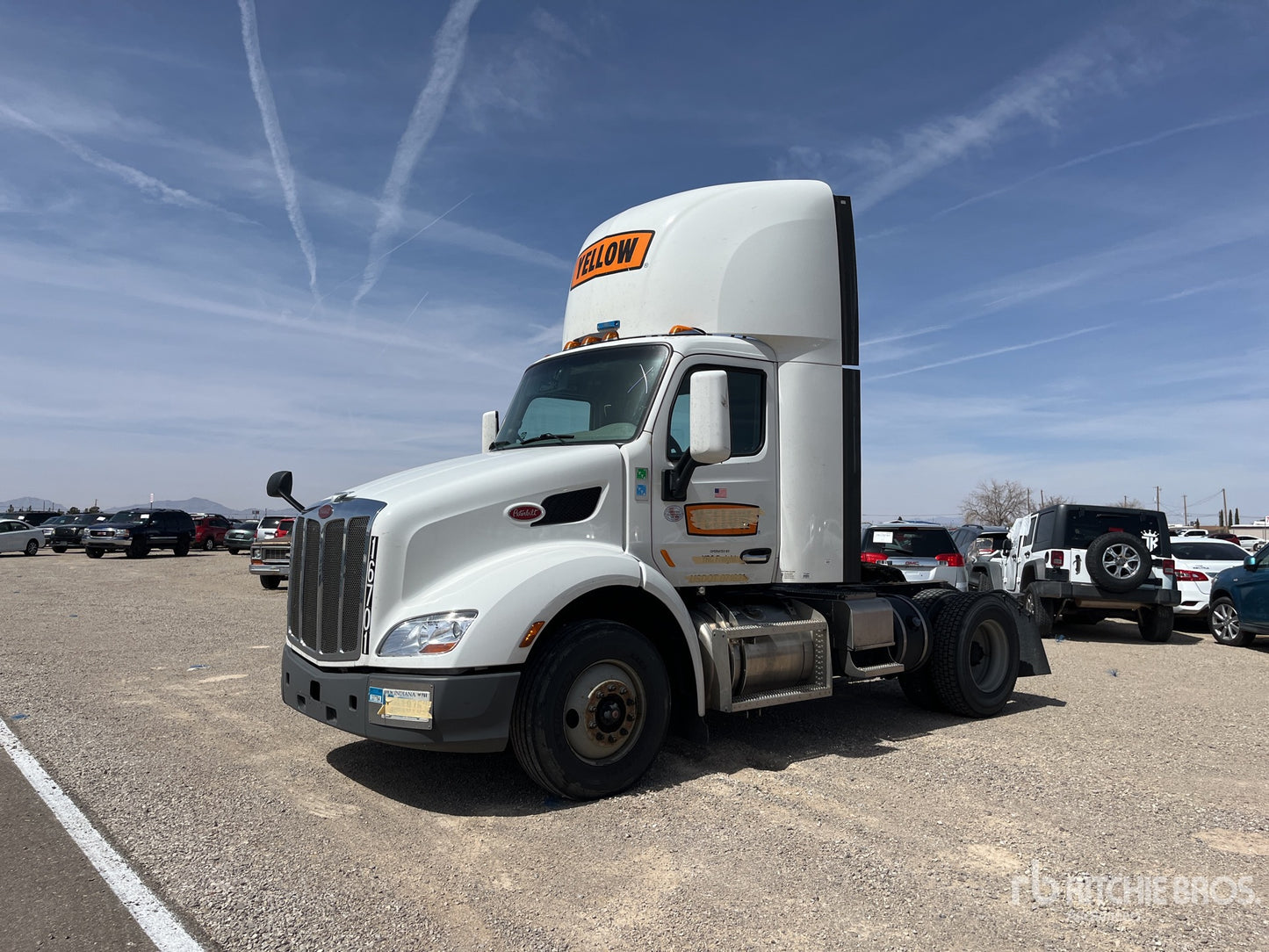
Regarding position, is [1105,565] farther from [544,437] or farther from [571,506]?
[571,506]

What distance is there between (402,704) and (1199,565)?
15307mm

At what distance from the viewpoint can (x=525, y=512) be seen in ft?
16.9

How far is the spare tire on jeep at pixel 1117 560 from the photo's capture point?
11.9 m

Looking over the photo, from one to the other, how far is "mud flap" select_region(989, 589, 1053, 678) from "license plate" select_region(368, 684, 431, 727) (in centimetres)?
528

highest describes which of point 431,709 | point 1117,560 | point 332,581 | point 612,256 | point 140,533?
point 612,256

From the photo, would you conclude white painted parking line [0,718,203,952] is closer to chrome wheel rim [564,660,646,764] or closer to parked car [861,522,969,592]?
chrome wheel rim [564,660,646,764]

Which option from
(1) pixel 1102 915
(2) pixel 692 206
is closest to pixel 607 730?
(1) pixel 1102 915

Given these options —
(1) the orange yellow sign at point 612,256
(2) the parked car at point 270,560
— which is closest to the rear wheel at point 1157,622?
(1) the orange yellow sign at point 612,256

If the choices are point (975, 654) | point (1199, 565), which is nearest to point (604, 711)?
point (975, 654)

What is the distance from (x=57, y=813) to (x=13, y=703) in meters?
3.43

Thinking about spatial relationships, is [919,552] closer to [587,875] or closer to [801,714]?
[801,714]

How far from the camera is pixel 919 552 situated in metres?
13.3

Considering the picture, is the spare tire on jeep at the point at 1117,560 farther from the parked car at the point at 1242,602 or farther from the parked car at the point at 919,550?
the parked car at the point at 919,550

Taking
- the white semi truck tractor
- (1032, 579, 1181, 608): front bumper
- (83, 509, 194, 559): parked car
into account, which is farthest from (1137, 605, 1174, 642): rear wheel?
(83, 509, 194, 559): parked car
